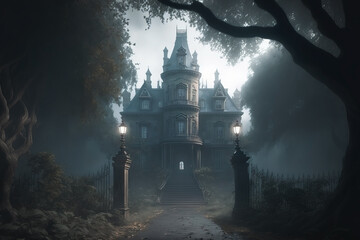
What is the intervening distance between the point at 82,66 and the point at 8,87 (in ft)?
11.7

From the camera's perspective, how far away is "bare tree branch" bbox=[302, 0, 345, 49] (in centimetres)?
888

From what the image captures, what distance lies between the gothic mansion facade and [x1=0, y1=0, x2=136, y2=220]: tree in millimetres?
23544

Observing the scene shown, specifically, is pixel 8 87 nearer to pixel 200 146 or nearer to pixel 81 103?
pixel 81 103

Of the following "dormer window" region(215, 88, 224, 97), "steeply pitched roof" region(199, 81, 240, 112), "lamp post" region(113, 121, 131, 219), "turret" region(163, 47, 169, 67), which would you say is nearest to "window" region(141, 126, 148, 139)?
"steeply pitched roof" region(199, 81, 240, 112)

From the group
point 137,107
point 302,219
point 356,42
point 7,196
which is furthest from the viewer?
point 137,107

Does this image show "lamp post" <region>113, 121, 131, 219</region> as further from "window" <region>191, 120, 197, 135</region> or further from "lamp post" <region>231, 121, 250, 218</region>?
"window" <region>191, 120, 197, 135</region>

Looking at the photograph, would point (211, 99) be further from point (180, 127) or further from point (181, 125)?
point (180, 127)

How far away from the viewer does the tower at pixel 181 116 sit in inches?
1646

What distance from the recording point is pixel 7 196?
12258 millimetres

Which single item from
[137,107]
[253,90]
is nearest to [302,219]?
[253,90]

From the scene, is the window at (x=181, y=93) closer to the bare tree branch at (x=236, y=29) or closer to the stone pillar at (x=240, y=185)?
the stone pillar at (x=240, y=185)

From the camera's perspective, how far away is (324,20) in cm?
898

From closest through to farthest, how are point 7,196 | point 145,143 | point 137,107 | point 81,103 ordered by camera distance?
point 7,196 < point 81,103 < point 145,143 < point 137,107

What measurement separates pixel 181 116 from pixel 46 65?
89.9 ft
